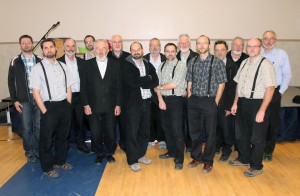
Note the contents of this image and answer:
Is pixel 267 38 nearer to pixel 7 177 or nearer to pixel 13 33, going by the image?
pixel 7 177

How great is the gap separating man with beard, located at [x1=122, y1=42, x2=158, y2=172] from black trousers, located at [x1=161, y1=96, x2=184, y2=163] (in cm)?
26

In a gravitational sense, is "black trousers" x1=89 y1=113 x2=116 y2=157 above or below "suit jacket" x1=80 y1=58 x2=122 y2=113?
below

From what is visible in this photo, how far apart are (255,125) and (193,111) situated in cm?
77

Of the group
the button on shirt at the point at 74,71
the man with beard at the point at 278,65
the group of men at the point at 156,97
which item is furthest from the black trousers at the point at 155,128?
the man with beard at the point at 278,65

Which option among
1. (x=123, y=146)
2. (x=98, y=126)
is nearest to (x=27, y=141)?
(x=98, y=126)

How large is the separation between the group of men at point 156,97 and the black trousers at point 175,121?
0.04 feet

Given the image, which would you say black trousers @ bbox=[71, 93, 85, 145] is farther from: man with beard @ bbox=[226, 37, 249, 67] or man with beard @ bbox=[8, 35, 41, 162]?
man with beard @ bbox=[226, 37, 249, 67]

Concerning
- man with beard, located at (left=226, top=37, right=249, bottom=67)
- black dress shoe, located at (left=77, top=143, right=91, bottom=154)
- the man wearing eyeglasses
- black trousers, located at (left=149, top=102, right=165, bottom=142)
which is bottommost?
black dress shoe, located at (left=77, top=143, right=91, bottom=154)

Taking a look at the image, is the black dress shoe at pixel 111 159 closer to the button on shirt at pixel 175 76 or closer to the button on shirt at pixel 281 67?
the button on shirt at pixel 175 76

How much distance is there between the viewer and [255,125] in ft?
10.8

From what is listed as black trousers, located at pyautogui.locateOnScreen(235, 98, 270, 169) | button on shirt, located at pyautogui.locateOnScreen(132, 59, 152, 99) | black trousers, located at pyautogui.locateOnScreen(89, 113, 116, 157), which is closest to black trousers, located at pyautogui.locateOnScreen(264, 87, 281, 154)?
black trousers, located at pyautogui.locateOnScreen(235, 98, 270, 169)

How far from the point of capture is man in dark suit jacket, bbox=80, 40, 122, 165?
352 cm

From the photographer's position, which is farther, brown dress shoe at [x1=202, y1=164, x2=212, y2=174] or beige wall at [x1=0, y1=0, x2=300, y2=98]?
beige wall at [x1=0, y1=0, x2=300, y2=98]

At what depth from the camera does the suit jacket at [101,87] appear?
3.53 meters
